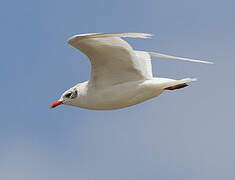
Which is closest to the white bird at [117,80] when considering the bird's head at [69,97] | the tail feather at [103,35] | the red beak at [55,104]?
the bird's head at [69,97]

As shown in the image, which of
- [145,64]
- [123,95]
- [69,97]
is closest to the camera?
[123,95]

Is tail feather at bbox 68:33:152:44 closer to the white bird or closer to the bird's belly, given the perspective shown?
the white bird

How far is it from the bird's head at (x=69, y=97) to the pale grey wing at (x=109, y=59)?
2.69 ft

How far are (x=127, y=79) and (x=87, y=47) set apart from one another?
1.41 meters

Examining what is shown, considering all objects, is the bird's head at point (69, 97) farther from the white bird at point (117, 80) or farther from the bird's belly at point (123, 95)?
the bird's belly at point (123, 95)

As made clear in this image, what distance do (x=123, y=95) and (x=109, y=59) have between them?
863 mm

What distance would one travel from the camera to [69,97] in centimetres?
1339

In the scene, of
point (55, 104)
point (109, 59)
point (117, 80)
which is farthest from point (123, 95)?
point (55, 104)

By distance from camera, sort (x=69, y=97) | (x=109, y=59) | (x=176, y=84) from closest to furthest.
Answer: (x=176, y=84) < (x=109, y=59) < (x=69, y=97)

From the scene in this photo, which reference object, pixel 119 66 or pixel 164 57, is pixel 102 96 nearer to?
pixel 119 66

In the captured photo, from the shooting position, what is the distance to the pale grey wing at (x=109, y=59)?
1117 cm

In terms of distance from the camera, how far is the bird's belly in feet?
39.6

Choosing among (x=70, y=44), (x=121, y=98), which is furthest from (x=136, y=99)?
(x=70, y=44)

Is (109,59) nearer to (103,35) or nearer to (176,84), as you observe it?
(176,84)
